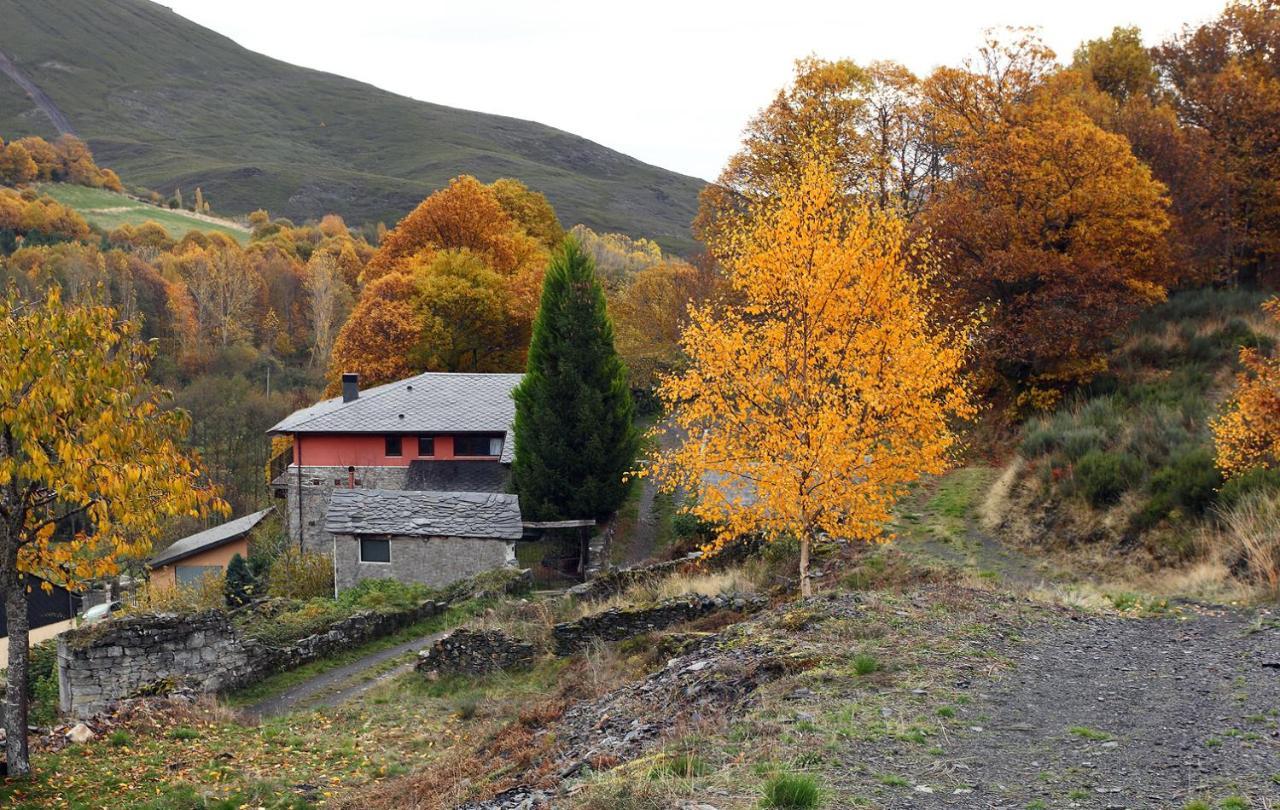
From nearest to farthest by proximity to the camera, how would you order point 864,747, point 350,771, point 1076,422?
point 864,747
point 350,771
point 1076,422

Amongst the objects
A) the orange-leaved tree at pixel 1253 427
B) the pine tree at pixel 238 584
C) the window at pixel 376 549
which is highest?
the orange-leaved tree at pixel 1253 427

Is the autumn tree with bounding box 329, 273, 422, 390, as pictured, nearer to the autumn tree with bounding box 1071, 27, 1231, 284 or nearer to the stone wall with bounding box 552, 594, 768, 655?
the autumn tree with bounding box 1071, 27, 1231, 284

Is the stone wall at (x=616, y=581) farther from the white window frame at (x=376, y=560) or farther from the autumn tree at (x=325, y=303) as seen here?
the autumn tree at (x=325, y=303)

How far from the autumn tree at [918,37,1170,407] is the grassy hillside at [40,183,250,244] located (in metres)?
97.0

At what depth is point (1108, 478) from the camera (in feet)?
62.6

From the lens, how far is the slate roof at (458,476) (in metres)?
32.9

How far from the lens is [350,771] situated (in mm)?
11680

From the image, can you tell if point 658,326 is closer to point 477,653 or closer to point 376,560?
point 376,560

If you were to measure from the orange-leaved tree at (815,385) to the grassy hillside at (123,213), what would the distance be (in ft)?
339

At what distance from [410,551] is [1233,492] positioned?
18.8 meters

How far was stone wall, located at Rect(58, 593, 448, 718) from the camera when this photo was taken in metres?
15.5

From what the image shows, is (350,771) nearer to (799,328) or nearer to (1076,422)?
(799,328)

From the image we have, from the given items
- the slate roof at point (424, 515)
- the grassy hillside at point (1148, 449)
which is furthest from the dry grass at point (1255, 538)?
the slate roof at point (424, 515)

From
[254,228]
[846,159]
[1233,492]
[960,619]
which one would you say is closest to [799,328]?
[960,619]
